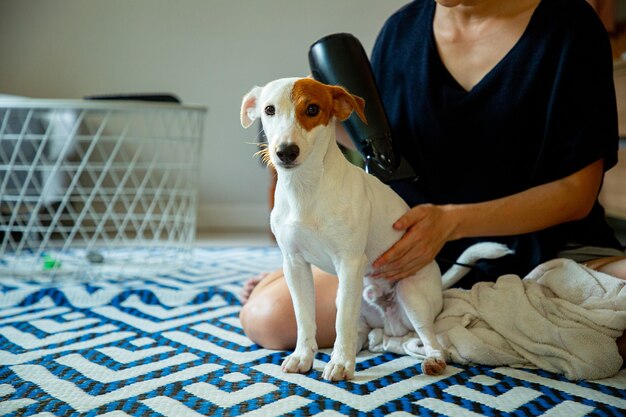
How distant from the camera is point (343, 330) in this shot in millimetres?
775

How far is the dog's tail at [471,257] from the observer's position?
93 cm

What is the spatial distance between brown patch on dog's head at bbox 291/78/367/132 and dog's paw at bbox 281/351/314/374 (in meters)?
0.31

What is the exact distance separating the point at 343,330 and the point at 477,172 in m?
0.42

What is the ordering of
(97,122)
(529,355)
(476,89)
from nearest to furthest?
(529,355) < (476,89) < (97,122)

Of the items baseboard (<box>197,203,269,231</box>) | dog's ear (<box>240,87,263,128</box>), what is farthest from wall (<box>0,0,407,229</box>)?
dog's ear (<box>240,87,263,128</box>)

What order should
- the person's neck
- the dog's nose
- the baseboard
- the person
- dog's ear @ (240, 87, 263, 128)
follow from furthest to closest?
the baseboard < the person's neck < the person < dog's ear @ (240, 87, 263, 128) < the dog's nose

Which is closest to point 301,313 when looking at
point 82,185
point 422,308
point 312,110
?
point 422,308

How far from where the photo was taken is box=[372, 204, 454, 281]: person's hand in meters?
0.85

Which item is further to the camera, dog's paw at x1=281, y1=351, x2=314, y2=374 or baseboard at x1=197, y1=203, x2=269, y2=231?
baseboard at x1=197, y1=203, x2=269, y2=231

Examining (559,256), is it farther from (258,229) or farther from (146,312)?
(258,229)

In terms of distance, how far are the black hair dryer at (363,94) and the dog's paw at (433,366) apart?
0.30 metres

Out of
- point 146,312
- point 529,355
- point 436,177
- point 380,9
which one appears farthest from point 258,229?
point 529,355

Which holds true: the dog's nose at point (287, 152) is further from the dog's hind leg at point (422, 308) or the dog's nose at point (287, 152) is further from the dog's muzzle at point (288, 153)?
the dog's hind leg at point (422, 308)

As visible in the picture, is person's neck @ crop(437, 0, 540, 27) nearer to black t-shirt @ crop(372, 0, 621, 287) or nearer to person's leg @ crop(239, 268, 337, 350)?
black t-shirt @ crop(372, 0, 621, 287)
